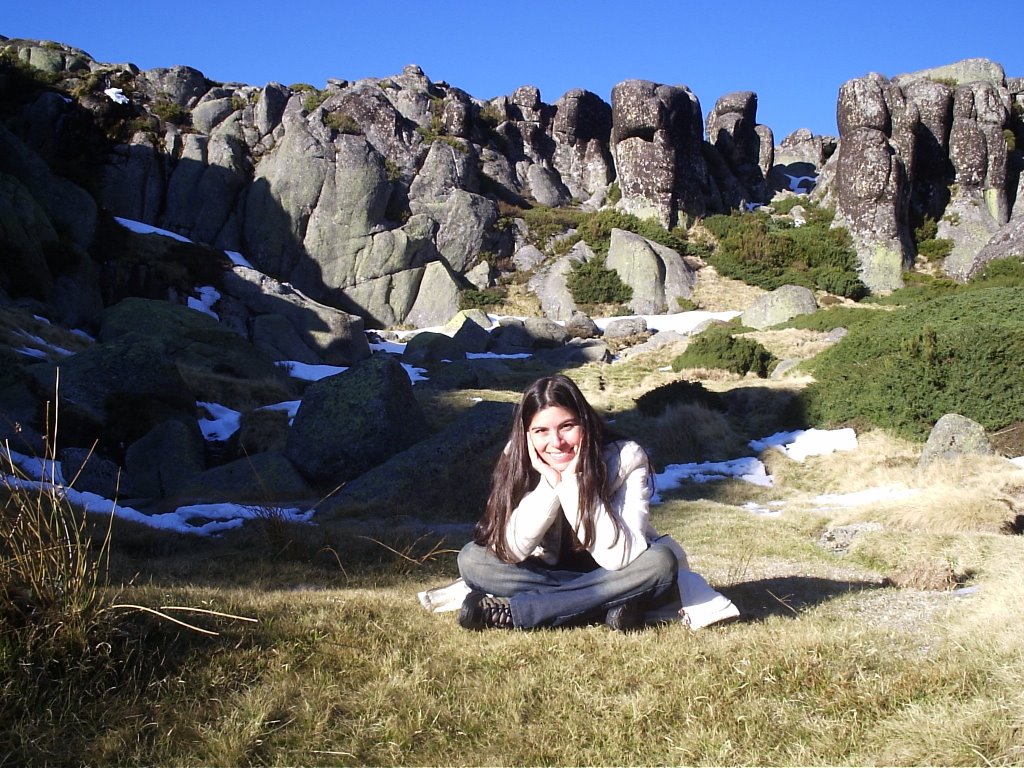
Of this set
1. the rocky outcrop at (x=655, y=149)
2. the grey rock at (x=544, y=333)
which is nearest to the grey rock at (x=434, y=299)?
the grey rock at (x=544, y=333)

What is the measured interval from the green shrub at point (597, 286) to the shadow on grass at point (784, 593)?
30.8 m

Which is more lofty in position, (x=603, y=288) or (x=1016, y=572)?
(x=603, y=288)

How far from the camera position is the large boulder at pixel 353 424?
1063 centimetres

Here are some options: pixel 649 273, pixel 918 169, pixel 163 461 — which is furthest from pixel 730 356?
pixel 918 169

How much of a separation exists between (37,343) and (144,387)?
557cm

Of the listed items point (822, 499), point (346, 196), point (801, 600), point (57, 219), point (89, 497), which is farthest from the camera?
point (346, 196)

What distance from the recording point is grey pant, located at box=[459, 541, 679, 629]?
12.1 ft

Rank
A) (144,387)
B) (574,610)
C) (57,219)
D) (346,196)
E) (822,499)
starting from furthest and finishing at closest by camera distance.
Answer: (346,196) → (57,219) → (144,387) → (822,499) → (574,610)

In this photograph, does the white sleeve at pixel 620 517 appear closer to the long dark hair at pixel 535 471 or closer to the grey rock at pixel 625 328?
the long dark hair at pixel 535 471

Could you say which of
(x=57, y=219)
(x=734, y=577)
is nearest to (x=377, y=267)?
(x=57, y=219)

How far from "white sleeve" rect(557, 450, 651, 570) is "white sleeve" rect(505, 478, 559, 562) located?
0.06m

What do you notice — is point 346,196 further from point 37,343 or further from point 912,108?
point 912,108

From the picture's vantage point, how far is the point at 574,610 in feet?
12.2

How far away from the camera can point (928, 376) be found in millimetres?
12531
